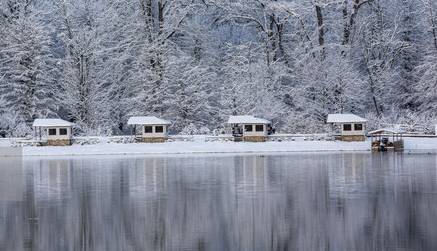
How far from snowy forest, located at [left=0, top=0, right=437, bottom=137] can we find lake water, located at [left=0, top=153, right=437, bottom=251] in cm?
3201

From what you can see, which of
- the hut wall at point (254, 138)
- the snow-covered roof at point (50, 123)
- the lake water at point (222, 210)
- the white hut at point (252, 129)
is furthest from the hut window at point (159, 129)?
the lake water at point (222, 210)

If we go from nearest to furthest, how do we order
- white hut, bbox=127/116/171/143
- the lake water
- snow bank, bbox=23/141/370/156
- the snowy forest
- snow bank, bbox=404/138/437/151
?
the lake water
snow bank, bbox=404/138/437/151
snow bank, bbox=23/141/370/156
white hut, bbox=127/116/171/143
the snowy forest

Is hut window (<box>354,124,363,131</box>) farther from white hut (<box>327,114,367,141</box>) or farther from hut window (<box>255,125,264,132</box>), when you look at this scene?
hut window (<box>255,125,264,132</box>)

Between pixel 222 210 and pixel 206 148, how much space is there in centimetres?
3579

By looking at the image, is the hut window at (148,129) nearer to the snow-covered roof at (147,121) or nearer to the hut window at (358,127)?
the snow-covered roof at (147,121)

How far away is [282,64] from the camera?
71188 mm

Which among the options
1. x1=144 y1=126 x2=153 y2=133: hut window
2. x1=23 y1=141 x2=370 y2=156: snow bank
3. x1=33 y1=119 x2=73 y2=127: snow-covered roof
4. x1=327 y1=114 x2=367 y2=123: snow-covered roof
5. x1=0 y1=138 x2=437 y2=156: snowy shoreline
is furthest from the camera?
x1=144 y1=126 x2=153 y2=133: hut window

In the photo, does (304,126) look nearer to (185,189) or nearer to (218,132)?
(218,132)

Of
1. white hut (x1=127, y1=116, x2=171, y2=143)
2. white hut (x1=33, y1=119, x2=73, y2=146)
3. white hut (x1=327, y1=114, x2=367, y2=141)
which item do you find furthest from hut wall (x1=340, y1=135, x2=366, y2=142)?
white hut (x1=33, y1=119, x2=73, y2=146)

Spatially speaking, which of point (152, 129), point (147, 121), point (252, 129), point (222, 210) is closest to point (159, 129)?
point (152, 129)

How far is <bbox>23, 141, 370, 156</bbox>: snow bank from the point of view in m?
54.4

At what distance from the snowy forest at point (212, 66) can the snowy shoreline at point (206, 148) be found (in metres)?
6.28

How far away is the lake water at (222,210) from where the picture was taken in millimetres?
14938

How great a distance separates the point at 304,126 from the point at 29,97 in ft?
87.6
